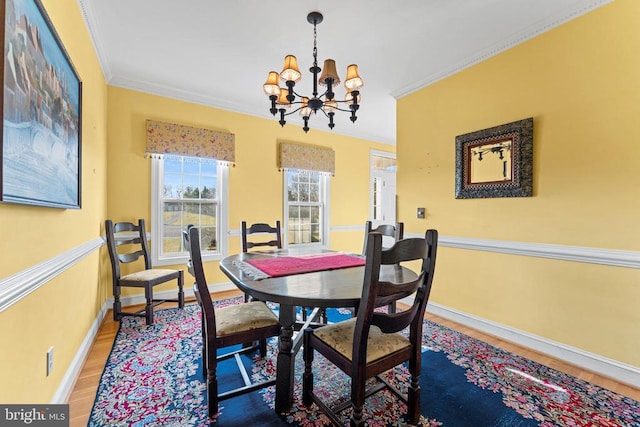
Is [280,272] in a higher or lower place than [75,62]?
lower

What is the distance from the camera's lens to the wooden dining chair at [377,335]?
4.15 ft

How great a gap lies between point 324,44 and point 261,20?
61 centimetres

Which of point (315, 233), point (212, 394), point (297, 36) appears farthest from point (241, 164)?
point (212, 394)

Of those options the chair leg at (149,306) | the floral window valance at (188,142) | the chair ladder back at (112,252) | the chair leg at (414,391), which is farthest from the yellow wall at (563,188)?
the chair ladder back at (112,252)

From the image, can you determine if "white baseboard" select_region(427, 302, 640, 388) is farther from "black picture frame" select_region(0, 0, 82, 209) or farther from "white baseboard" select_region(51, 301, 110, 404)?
"black picture frame" select_region(0, 0, 82, 209)

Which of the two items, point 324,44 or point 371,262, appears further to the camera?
point 324,44

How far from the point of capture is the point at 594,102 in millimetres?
2111

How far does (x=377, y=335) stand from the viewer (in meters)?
1.53

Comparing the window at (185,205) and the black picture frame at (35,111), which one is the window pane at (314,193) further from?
the black picture frame at (35,111)

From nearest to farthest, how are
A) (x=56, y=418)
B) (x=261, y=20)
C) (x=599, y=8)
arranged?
(x=56, y=418) → (x=599, y=8) → (x=261, y=20)

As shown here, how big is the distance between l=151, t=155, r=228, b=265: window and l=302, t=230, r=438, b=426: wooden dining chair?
2739 mm

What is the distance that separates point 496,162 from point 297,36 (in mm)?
2127

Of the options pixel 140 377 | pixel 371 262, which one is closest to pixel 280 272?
pixel 371 262

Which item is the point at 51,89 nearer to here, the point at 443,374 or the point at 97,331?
the point at 97,331
